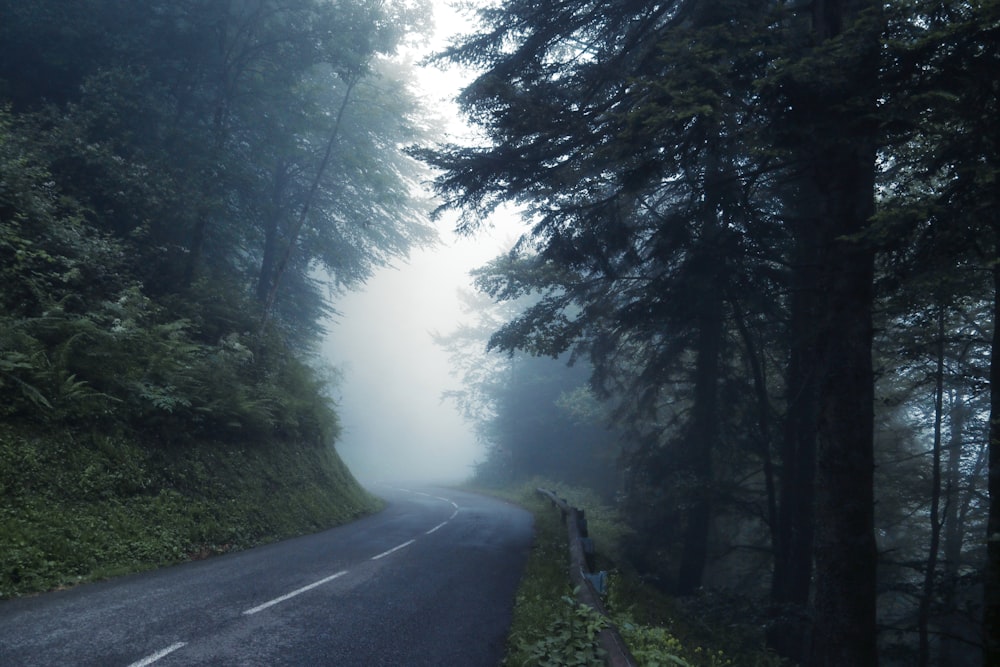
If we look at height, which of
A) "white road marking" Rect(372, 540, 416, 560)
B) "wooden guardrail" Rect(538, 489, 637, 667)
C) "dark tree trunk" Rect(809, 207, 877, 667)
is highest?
"dark tree trunk" Rect(809, 207, 877, 667)

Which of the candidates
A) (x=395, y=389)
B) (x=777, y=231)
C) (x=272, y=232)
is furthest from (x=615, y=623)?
(x=395, y=389)

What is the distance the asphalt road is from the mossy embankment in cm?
66

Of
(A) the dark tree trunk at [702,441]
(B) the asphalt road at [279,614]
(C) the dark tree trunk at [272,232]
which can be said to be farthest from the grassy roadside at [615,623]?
(C) the dark tree trunk at [272,232]

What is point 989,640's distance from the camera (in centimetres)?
682

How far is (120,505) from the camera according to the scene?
9414mm

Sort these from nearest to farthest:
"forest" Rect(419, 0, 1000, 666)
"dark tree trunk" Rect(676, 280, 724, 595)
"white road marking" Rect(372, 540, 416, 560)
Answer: "forest" Rect(419, 0, 1000, 666)
"white road marking" Rect(372, 540, 416, 560)
"dark tree trunk" Rect(676, 280, 724, 595)

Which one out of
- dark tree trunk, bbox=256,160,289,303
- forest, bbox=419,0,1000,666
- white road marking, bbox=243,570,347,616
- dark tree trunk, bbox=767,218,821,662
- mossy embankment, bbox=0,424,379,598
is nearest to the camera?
forest, bbox=419,0,1000,666

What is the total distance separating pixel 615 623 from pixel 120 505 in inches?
313

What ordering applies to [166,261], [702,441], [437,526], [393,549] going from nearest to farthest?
[393,549] → [702,441] → [166,261] → [437,526]

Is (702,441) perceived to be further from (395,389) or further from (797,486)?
(395,389)

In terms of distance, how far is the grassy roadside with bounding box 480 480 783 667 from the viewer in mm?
5391

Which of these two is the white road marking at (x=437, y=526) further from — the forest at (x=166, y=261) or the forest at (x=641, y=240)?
the forest at (x=641, y=240)

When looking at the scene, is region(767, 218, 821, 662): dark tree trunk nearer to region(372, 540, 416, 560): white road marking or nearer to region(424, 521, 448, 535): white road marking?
region(372, 540, 416, 560): white road marking

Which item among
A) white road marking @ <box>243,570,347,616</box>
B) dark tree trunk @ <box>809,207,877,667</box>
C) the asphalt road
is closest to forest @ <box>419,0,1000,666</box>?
dark tree trunk @ <box>809,207,877,667</box>
